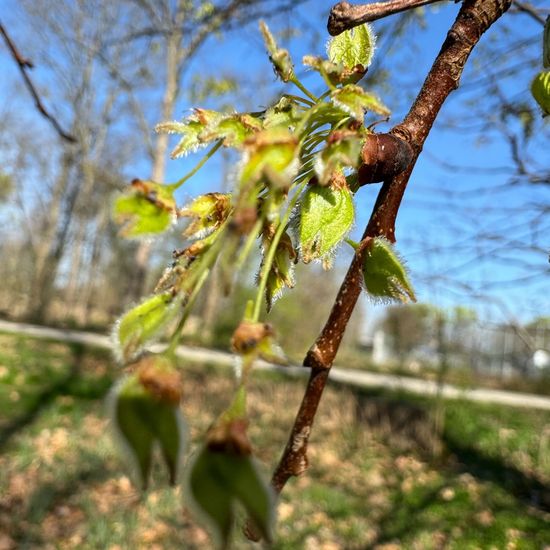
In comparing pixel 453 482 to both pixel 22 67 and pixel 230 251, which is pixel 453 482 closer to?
Answer: pixel 22 67

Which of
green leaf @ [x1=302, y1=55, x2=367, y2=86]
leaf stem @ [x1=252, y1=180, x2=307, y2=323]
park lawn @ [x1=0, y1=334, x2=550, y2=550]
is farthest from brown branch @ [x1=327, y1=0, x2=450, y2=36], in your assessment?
park lawn @ [x1=0, y1=334, x2=550, y2=550]

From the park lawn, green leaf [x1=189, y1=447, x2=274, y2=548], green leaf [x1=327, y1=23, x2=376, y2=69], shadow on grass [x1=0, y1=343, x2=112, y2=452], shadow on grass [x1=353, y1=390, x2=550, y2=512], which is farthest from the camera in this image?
shadow on grass [x1=0, y1=343, x2=112, y2=452]

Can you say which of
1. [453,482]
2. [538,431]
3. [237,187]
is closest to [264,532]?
[237,187]

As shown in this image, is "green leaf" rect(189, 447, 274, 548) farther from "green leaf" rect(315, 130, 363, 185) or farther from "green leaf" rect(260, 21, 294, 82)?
"green leaf" rect(260, 21, 294, 82)

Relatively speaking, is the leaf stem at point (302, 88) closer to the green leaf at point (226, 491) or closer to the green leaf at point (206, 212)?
the green leaf at point (206, 212)

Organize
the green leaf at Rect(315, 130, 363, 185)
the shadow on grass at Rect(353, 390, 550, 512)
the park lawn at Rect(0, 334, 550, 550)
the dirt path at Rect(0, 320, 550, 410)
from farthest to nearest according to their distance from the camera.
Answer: the dirt path at Rect(0, 320, 550, 410)
the shadow on grass at Rect(353, 390, 550, 512)
the park lawn at Rect(0, 334, 550, 550)
the green leaf at Rect(315, 130, 363, 185)

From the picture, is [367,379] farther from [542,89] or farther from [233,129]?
[233,129]

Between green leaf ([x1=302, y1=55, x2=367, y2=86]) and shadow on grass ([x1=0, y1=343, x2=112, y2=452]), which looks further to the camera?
shadow on grass ([x1=0, y1=343, x2=112, y2=452])
